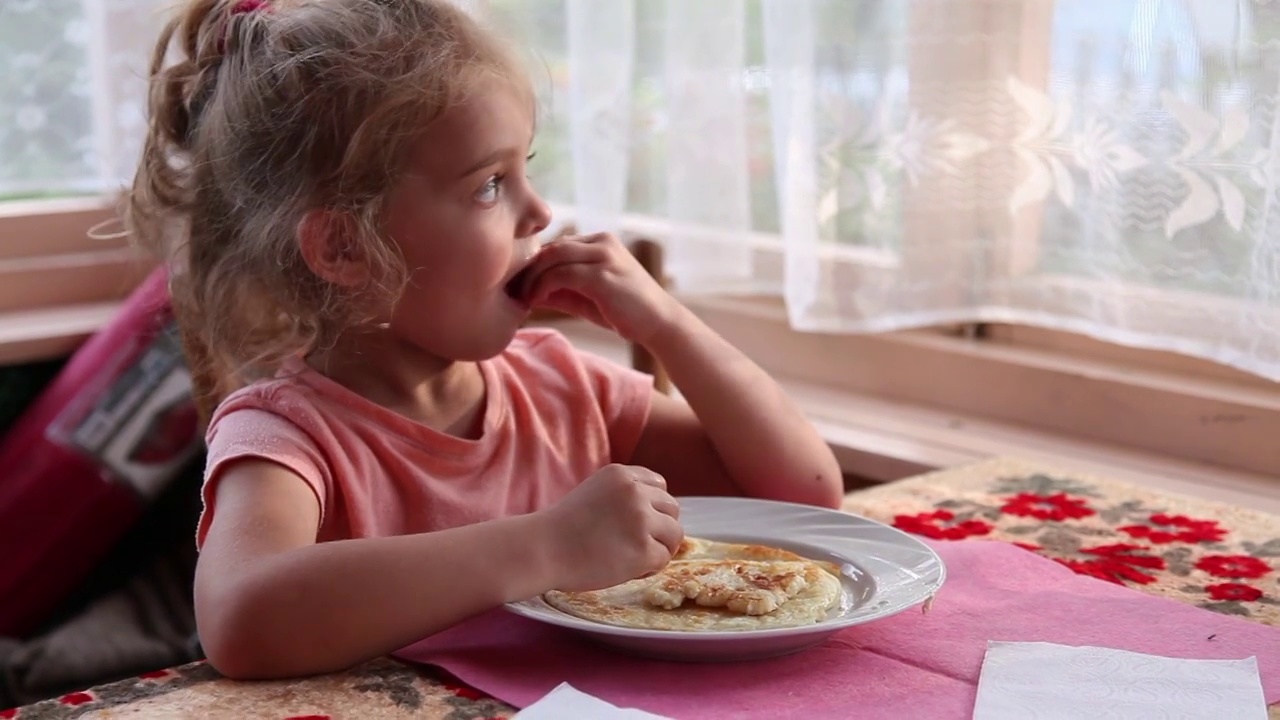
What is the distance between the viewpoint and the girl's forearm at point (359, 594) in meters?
0.88

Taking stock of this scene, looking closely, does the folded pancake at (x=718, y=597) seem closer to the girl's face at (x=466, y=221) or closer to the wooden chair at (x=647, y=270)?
the girl's face at (x=466, y=221)

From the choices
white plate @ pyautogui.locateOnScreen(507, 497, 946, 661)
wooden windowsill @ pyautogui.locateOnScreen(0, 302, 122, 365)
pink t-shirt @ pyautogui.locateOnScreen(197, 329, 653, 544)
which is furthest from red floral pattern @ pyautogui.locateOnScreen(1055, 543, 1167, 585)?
wooden windowsill @ pyautogui.locateOnScreen(0, 302, 122, 365)

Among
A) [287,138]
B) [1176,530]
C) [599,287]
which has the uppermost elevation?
[287,138]

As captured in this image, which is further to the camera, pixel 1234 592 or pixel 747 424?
pixel 747 424

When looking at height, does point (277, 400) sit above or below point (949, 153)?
below

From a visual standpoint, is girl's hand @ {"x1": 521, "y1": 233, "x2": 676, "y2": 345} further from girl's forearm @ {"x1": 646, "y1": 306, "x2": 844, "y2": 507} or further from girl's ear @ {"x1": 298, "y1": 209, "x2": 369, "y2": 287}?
girl's ear @ {"x1": 298, "y1": 209, "x2": 369, "y2": 287}

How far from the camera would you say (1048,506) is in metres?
1.26

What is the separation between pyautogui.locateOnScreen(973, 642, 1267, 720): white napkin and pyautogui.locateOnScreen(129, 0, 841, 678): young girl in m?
0.23

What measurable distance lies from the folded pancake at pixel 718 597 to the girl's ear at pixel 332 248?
316mm

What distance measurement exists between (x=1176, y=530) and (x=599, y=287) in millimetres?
520

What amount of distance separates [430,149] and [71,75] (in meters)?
1.46

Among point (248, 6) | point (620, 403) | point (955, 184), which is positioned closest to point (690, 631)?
point (620, 403)

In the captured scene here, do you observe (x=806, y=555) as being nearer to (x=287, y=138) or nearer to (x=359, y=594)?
(x=359, y=594)

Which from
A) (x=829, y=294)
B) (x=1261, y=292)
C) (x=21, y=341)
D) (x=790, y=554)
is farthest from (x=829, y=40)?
(x=21, y=341)
